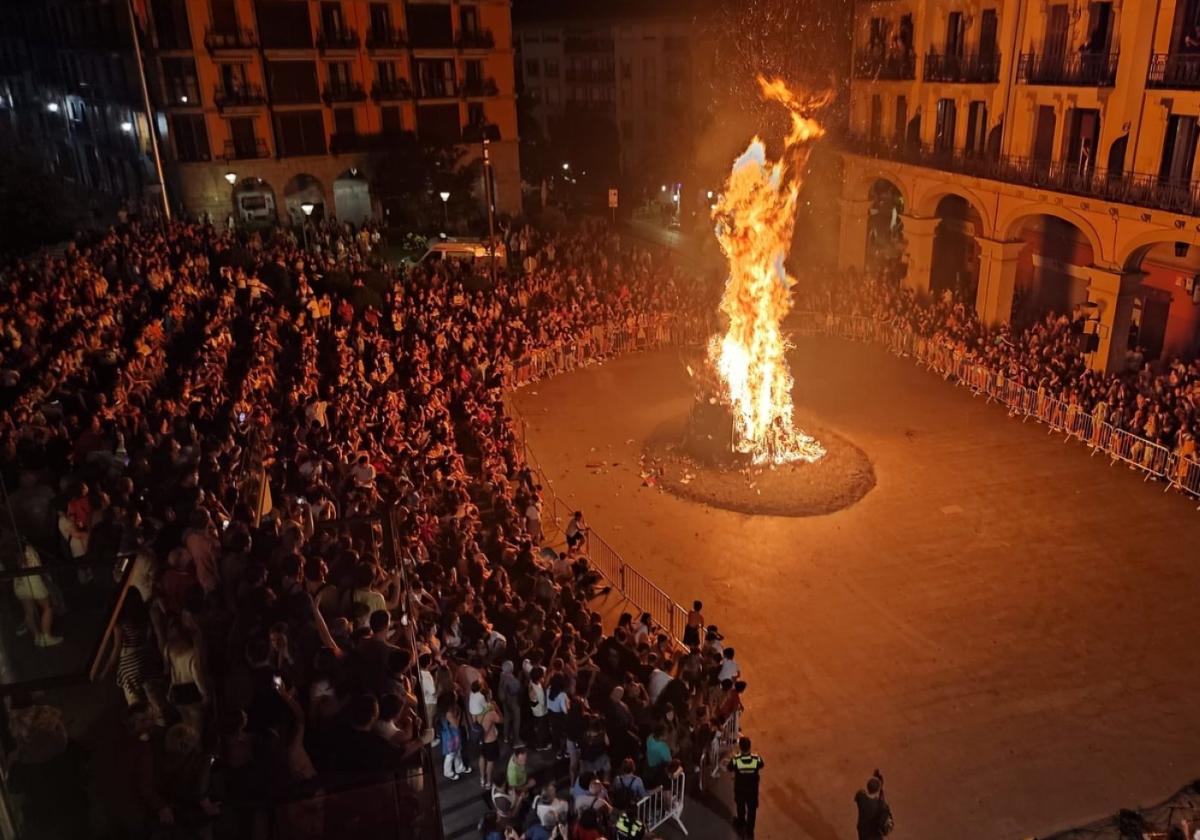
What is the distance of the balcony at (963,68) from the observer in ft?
99.3

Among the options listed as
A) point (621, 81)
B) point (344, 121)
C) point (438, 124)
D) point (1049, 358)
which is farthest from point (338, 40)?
point (1049, 358)

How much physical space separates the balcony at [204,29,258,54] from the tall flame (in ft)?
98.6

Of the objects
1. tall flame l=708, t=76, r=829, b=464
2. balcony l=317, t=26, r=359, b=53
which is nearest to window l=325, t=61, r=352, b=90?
balcony l=317, t=26, r=359, b=53

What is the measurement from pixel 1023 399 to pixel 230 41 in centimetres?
3748

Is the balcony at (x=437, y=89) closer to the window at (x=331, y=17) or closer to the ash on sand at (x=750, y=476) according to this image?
the window at (x=331, y=17)

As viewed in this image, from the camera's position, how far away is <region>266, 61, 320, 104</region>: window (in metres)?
44.5

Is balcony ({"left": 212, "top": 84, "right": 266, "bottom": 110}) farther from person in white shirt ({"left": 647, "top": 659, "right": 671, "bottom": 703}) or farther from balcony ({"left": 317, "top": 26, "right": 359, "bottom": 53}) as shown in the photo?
person in white shirt ({"left": 647, "top": 659, "right": 671, "bottom": 703})

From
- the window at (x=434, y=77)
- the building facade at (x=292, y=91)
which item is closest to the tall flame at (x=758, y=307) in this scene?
the building facade at (x=292, y=91)

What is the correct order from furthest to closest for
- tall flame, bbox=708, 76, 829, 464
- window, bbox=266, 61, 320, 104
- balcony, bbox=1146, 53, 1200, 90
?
window, bbox=266, 61, 320, 104 < balcony, bbox=1146, 53, 1200, 90 < tall flame, bbox=708, 76, 829, 464

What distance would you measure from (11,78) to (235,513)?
7616 centimetres

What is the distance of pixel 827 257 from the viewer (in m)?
41.5

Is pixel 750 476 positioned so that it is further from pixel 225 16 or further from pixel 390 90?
pixel 225 16

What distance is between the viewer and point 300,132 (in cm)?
4581

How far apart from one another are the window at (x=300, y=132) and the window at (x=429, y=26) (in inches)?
257
